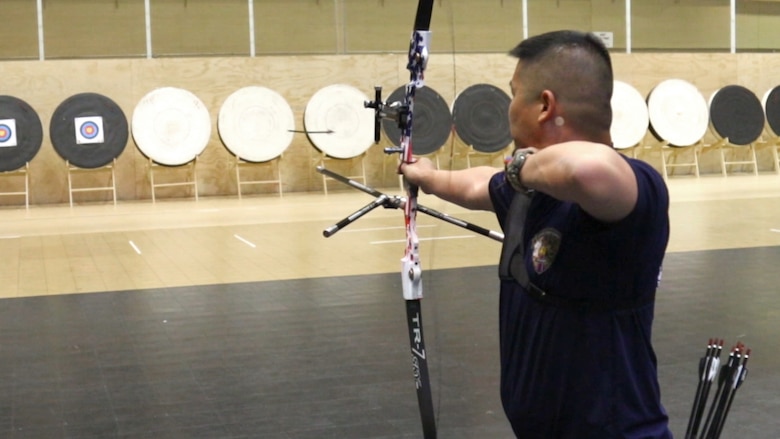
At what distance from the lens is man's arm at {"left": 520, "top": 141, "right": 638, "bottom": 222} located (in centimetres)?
124

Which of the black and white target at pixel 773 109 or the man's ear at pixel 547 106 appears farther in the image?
the black and white target at pixel 773 109

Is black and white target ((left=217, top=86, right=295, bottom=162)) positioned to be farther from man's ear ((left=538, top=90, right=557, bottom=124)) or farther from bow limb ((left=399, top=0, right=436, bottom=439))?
man's ear ((left=538, top=90, right=557, bottom=124))

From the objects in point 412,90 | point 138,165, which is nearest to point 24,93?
point 138,165

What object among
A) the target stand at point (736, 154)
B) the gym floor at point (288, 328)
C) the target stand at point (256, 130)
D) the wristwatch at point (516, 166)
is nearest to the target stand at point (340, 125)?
the target stand at point (256, 130)

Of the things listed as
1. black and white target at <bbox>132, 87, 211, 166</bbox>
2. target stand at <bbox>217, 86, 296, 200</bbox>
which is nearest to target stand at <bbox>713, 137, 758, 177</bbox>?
target stand at <bbox>217, 86, 296, 200</bbox>

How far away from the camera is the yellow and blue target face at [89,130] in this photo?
1091 centimetres

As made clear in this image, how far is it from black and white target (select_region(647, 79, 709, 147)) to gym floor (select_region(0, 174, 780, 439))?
16.0 feet

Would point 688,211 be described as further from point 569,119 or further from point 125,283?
point 569,119

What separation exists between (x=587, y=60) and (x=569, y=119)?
8 centimetres

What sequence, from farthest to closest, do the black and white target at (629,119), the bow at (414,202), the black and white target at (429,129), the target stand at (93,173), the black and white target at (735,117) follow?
the black and white target at (735,117) < the black and white target at (629,119) < the target stand at (93,173) < the black and white target at (429,129) < the bow at (414,202)

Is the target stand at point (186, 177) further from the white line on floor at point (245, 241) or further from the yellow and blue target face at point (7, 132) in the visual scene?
the white line on floor at point (245, 241)

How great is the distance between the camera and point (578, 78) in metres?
1.35

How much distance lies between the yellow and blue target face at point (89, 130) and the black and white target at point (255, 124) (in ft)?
4.07

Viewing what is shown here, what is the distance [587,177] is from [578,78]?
0.18 metres
